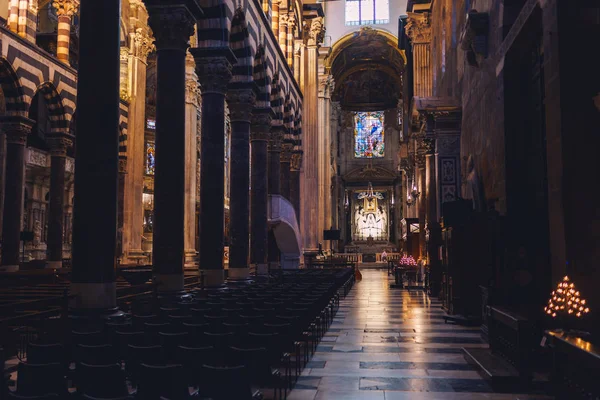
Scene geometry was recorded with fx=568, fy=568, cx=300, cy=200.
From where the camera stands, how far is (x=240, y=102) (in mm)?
17078

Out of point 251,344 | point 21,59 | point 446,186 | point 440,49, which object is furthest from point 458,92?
point 21,59

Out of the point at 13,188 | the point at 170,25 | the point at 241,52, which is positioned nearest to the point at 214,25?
the point at 170,25

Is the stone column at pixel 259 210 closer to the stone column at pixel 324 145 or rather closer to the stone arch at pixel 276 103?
the stone arch at pixel 276 103

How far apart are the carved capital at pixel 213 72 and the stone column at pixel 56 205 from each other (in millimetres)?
9892

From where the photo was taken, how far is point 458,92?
16.8 metres

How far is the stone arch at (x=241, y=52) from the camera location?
56.0 ft

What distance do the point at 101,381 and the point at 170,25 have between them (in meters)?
8.15

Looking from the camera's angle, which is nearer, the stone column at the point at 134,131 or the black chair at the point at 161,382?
the black chair at the point at 161,382

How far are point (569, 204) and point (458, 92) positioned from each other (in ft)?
36.4

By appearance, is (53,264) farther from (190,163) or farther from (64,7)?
(64,7)

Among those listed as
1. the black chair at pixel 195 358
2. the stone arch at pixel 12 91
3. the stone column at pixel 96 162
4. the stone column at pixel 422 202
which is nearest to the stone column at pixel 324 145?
the stone column at pixel 422 202

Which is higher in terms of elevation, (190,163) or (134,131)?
(134,131)

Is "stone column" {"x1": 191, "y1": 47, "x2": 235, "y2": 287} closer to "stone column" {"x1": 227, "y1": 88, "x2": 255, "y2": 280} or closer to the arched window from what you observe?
"stone column" {"x1": 227, "y1": 88, "x2": 255, "y2": 280}

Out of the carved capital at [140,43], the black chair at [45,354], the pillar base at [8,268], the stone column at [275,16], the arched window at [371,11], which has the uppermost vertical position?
the arched window at [371,11]
